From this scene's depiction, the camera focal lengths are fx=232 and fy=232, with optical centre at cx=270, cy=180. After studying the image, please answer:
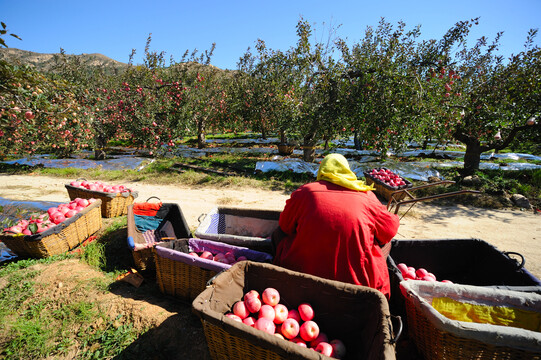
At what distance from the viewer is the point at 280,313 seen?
2.09m

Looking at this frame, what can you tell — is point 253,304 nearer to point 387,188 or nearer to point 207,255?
point 207,255

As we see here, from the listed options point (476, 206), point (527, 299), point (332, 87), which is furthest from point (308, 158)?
point (527, 299)

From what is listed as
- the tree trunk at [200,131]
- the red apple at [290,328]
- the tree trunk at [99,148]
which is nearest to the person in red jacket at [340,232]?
the red apple at [290,328]

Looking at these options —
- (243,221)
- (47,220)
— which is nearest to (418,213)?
(243,221)

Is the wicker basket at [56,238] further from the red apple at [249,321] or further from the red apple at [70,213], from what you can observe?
the red apple at [249,321]

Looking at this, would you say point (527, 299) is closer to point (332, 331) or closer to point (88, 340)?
point (332, 331)

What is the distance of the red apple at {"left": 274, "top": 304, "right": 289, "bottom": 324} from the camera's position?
6.79ft

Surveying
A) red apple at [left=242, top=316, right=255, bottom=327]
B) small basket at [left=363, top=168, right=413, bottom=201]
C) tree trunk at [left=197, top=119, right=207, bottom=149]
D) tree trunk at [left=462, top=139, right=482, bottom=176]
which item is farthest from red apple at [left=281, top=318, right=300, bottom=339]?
tree trunk at [left=197, top=119, right=207, bottom=149]

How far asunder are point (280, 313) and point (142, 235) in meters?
3.44

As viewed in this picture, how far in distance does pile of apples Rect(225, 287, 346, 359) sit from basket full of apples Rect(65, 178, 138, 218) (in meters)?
4.86

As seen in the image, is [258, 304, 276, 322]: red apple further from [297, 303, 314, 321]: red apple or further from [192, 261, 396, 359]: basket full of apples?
[297, 303, 314, 321]: red apple

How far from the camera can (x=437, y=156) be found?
14156 millimetres

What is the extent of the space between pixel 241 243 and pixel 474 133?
10662 millimetres

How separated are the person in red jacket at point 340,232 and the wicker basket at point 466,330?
0.37 metres
